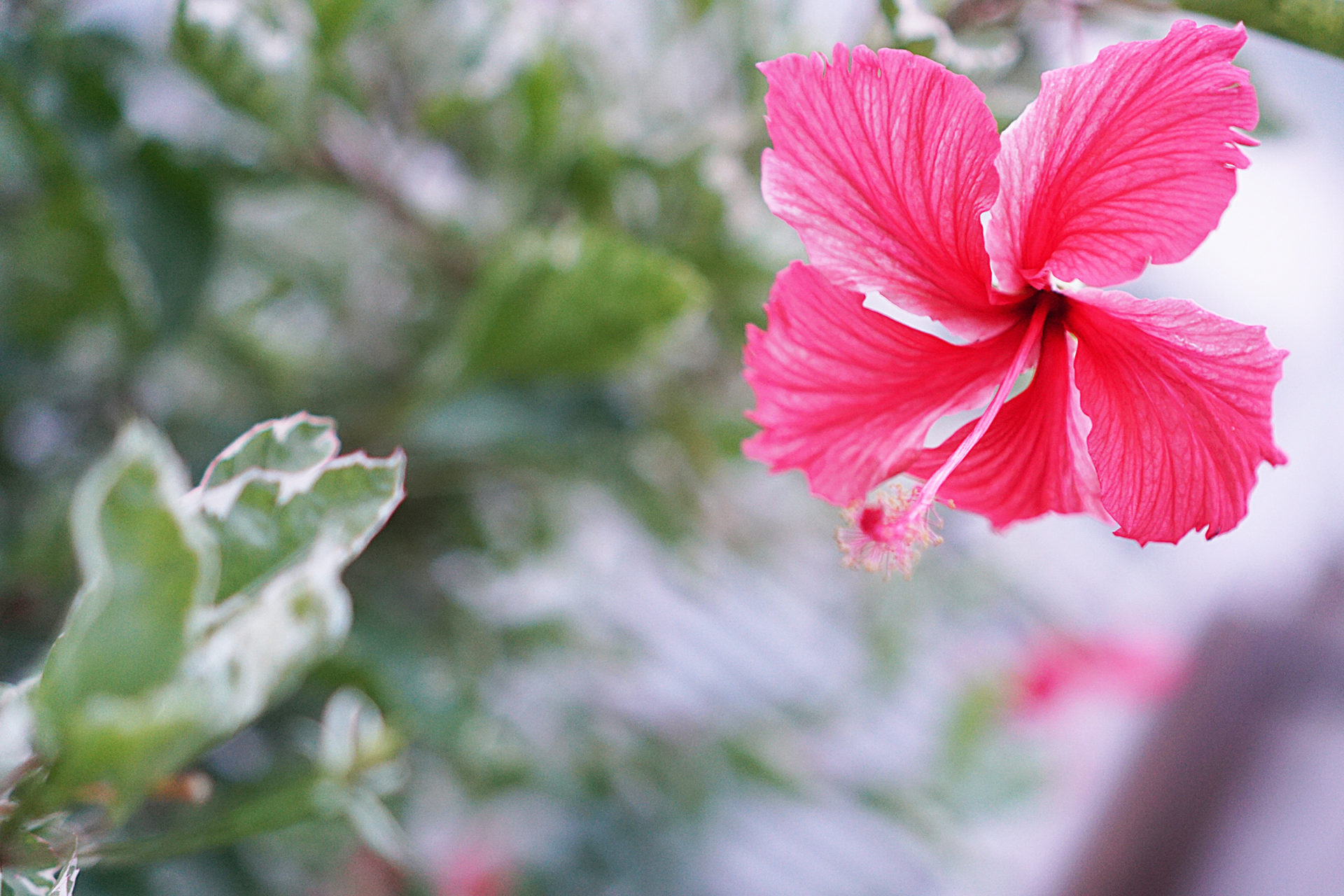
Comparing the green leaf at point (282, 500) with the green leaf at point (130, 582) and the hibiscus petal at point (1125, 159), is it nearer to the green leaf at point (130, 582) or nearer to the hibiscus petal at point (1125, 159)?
the green leaf at point (130, 582)

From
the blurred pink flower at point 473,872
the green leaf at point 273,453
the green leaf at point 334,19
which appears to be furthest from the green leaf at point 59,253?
the blurred pink flower at point 473,872

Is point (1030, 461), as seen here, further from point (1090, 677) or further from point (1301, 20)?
point (1090, 677)

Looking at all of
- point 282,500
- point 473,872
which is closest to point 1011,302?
point 282,500

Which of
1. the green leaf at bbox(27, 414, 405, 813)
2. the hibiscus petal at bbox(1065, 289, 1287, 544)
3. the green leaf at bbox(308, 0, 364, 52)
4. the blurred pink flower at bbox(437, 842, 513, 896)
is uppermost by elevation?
the hibiscus petal at bbox(1065, 289, 1287, 544)

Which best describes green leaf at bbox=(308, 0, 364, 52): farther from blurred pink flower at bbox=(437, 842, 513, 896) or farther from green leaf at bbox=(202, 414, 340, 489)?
blurred pink flower at bbox=(437, 842, 513, 896)

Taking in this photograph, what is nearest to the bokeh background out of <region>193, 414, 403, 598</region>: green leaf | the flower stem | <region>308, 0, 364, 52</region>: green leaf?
<region>308, 0, 364, 52</region>: green leaf

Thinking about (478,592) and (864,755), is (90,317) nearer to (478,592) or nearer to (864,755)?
(478,592)

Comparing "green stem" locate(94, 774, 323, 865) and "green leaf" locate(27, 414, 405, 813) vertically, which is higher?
"green leaf" locate(27, 414, 405, 813)
